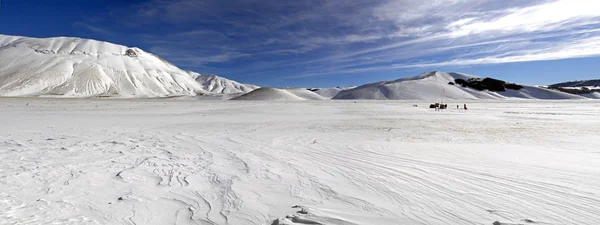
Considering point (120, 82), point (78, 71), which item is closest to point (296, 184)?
point (120, 82)

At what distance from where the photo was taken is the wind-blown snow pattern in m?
112

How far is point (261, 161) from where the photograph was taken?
264 inches

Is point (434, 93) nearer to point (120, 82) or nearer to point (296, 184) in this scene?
point (296, 184)

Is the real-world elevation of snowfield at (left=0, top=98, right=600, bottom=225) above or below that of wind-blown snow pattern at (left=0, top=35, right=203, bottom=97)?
below

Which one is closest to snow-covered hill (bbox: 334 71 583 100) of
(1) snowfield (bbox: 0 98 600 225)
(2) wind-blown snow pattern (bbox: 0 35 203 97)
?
(2) wind-blown snow pattern (bbox: 0 35 203 97)

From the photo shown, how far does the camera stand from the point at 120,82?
130 meters

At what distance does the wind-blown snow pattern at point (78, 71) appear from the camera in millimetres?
111875

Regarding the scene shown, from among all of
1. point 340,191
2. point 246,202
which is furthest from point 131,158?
point 340,191

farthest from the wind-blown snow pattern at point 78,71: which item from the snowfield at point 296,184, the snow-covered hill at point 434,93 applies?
the snowfield at point 296,184

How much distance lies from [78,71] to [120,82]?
1606 centimetres

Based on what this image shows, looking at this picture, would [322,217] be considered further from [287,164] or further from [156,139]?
[156,139]

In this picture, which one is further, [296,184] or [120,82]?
[120,82]

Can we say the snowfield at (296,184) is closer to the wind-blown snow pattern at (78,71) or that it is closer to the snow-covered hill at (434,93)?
the snow-covered hill at (434,93)

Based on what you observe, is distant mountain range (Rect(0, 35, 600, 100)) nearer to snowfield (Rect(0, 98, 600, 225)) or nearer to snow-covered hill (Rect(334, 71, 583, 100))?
snow-covered hill (Rect(334, 71, 583, 100))
